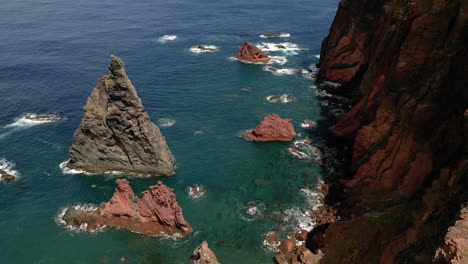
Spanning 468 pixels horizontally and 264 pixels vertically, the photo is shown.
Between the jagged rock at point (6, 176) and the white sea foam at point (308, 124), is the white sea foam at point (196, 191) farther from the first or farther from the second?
the jagged rock at point (6, 176)

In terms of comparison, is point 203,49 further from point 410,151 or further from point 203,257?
point 203,257

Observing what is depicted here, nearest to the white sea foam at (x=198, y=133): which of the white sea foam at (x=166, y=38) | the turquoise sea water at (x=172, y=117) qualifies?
the turquoise sea water at (x=172, y=117)

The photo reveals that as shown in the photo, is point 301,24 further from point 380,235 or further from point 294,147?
point 380,235

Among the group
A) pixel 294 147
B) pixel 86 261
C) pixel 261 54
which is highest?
pixel 261 54

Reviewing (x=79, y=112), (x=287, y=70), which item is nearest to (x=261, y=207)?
(x=79, y=112)

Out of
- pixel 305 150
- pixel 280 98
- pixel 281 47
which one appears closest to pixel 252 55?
pixel 281 47

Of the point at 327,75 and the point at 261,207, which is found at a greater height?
the point at 327,75
